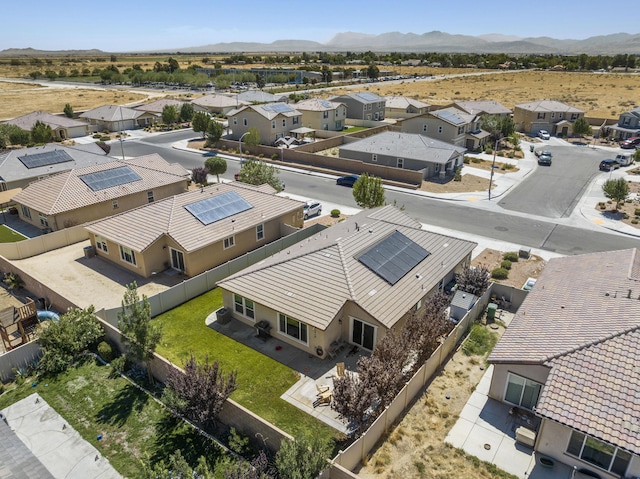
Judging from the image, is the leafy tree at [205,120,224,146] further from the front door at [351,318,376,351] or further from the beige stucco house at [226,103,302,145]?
the front door at [351,318,376,351]

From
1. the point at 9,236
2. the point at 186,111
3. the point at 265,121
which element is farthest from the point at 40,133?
the point at 9,236

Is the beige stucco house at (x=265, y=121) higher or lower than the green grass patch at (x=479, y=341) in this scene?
higher

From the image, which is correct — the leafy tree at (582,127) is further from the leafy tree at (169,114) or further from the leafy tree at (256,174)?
the leafy tree at (169,114)

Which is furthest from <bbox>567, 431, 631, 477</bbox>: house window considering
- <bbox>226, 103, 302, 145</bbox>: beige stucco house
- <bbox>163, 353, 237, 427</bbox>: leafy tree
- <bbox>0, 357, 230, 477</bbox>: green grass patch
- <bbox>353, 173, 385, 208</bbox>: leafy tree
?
<bbox>226, 103, 302, 145</bbox>: beige stucco house

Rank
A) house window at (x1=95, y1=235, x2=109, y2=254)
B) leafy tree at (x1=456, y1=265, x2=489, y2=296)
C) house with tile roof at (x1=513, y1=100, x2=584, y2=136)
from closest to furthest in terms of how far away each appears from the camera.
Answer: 1. leafy tree at (x1=456, y1=265, x2=489, y2=296)
2. house window at (x1=95, y1=235, x2=109, y2=254)
3. house with tile roof at (x1=513, y1=100, x2=584, y2=136)

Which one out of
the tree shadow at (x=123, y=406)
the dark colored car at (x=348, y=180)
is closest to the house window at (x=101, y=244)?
the tree shadow at (x=123, y=406)
